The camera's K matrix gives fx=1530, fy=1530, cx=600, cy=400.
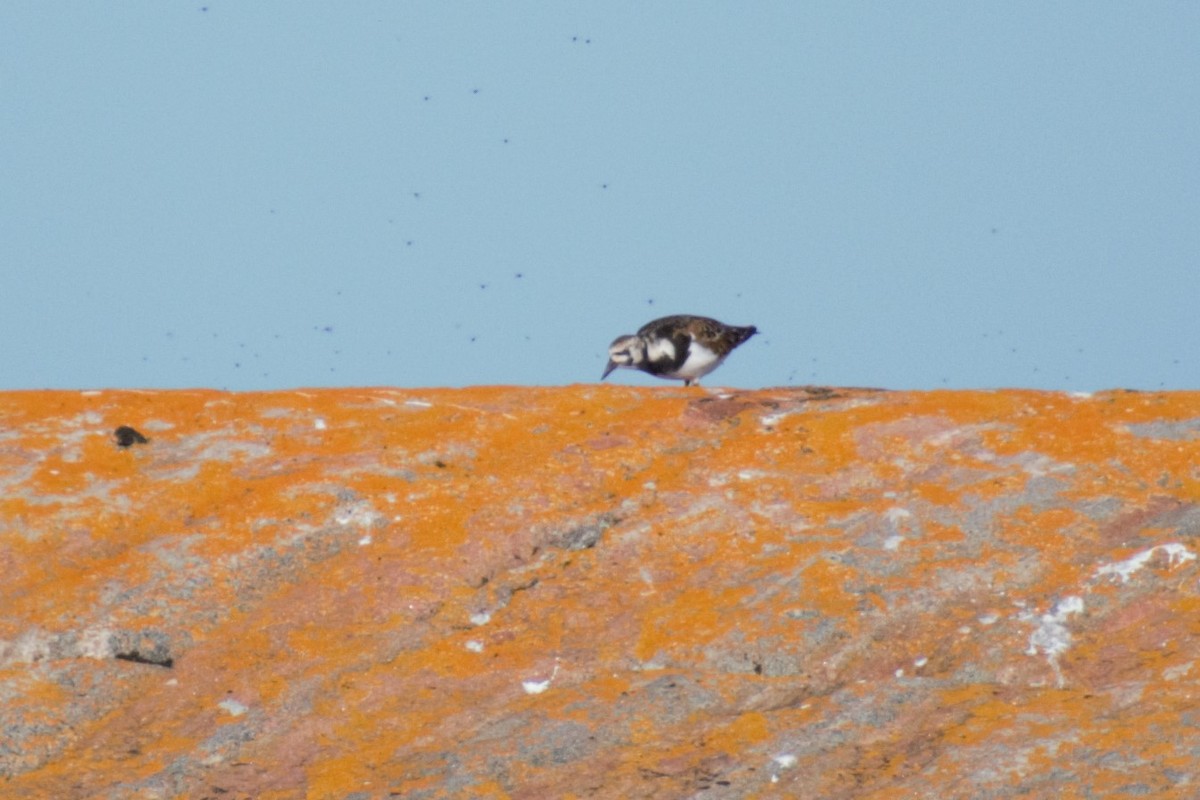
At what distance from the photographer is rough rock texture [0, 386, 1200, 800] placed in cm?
972

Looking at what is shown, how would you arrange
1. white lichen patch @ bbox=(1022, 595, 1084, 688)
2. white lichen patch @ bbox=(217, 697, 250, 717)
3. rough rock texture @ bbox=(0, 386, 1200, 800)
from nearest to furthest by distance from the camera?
rough rock texture @ bbox=(0, 386, 1200, 800), white lichen patch @ bbox=(1022, 595, 1084, 688), white lichen patch @ bbox=(217, 697, 250, 717)

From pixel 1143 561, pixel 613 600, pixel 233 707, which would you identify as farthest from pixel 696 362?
pixel 233 707

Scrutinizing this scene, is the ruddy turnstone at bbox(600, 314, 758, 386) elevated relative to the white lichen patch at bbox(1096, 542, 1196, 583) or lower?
elevated

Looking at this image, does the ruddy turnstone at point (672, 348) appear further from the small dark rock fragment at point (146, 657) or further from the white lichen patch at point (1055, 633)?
the white lichen patch at point (1055, 633)

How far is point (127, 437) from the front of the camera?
48.6ft

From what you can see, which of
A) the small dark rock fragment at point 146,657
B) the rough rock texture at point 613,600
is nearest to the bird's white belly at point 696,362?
the rough rock texture at point 613,600

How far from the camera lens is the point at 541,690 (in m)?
10.7

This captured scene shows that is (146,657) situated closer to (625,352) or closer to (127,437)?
(127,437)

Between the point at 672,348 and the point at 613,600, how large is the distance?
8643mm

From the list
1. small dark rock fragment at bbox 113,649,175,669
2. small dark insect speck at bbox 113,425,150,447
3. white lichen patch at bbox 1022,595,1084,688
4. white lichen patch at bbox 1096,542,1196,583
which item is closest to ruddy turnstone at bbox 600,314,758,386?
small dark insect speck at bbox 113,425,150,447

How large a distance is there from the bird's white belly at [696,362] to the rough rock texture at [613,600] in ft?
16.1

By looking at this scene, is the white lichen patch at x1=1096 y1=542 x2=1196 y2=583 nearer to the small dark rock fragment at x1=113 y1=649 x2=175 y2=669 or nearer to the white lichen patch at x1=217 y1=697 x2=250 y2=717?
the white lichen patch at x1=217 y1=697 x2=250 y2=717

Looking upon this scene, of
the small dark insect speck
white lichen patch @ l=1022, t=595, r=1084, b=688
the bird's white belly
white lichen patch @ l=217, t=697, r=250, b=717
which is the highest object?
the bird's white belly

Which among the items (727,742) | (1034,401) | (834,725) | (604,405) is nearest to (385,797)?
(727,742)
